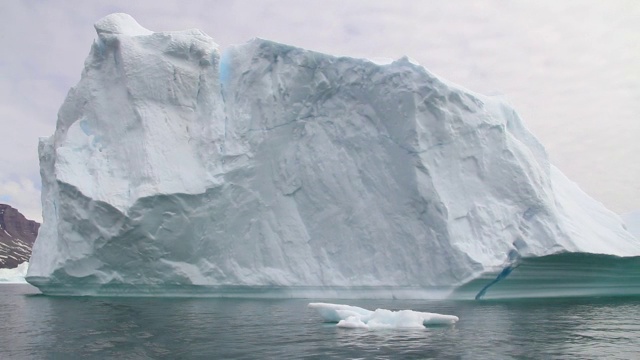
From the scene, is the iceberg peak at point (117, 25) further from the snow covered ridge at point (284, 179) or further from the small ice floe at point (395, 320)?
the small ice floe at point (395, 320)

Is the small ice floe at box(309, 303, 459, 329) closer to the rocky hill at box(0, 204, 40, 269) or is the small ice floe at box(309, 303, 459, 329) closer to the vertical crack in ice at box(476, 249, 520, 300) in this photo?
the vertical crack in ice at box(476, 249, 520, 300)

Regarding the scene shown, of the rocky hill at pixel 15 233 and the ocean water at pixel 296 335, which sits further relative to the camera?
the rocky hill at pixel 15 233

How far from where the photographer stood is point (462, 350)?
24.0ft

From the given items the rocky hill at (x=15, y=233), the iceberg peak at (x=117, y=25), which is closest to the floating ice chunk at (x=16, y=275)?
the iceberg peak at (x=117, y=25)

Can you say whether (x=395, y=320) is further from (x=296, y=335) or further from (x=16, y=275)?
(x=16, y=275)

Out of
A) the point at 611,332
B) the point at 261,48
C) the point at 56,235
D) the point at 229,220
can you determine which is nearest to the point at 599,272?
the point at 611,332

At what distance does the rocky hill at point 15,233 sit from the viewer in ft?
240

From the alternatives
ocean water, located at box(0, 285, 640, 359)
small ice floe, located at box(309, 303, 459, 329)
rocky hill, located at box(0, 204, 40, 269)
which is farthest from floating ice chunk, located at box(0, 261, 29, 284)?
small ice floe, located at box(309, 303, 459, 329)

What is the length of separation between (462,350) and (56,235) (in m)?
15.1

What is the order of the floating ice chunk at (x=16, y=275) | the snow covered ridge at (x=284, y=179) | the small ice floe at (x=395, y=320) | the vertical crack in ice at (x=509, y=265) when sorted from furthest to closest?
the floating ice chunk at (x=16, y=275) < the snow covered ridge at (x=284, y=179) < the vertical crack in ice at (x=509, y=265) < the small ice floe at (x=395, y=320)

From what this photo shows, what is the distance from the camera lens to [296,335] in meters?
8.72

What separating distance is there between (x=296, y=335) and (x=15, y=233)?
8757 centimetres

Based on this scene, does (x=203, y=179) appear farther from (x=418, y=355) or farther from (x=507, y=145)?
(x=418, y=355)

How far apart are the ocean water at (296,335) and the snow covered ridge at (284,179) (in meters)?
3.15
